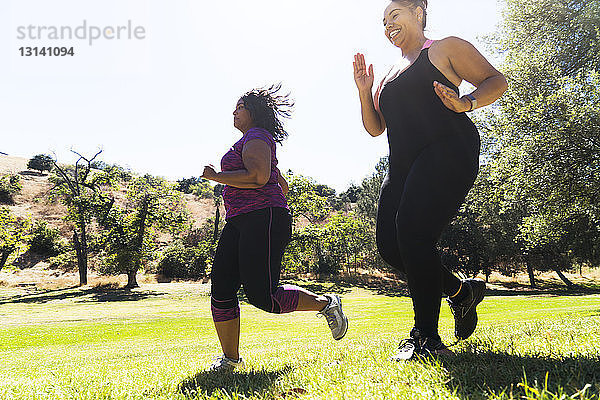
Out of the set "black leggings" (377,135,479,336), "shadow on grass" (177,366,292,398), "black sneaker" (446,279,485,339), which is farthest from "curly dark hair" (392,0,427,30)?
"shadow on grass" (177,366,292,398)

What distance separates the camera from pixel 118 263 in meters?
25.0

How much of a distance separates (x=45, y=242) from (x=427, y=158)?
146 ft

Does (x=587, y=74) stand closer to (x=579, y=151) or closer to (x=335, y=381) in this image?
(x=579, y=151)

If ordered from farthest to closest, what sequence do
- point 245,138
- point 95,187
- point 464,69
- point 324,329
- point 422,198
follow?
point 95,187
point 324,329
point 245,138
point 464,69
point 422,198

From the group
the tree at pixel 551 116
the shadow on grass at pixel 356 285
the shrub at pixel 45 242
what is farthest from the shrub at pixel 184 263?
the tree at pixel 551 116

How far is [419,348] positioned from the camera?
7.48ft

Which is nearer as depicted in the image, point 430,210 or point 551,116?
point 430,210

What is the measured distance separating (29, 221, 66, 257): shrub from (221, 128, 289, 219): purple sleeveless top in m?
41.4

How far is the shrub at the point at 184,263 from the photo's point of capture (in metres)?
32.9

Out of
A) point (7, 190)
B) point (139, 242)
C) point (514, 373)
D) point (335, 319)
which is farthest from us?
point (7, 190)

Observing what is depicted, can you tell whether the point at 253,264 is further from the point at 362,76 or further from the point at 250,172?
the point at 362,76

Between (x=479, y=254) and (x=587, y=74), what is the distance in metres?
19.3

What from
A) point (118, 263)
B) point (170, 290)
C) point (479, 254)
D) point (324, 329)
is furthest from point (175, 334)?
point (479, 254)

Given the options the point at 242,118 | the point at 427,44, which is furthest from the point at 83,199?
the point at 427,44
